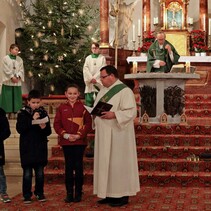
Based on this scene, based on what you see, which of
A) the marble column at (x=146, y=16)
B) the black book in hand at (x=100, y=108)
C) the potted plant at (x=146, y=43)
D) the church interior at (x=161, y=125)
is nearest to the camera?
the black book in hand at (x=100, y=108)

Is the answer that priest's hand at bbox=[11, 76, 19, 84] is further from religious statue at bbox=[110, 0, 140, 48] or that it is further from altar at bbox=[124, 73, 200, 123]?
religious statue at bbox=[110, 0, 140, 48]

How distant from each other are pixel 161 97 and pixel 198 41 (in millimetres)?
5623

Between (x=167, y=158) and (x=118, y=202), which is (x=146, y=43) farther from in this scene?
(x=118, y=202)

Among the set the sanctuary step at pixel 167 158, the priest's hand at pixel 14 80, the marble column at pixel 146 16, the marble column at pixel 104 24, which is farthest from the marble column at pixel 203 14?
the sanctuary step at pixel 167 158

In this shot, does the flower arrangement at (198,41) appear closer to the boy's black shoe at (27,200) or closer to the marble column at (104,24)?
the marble column at (104,24)

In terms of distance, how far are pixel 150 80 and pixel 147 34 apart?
5.95 m

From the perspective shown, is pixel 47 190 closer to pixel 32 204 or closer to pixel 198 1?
pixel 32 204

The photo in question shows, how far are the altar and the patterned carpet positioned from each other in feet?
8.68

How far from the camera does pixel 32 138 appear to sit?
6.49m

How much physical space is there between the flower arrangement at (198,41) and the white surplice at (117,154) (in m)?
9.11

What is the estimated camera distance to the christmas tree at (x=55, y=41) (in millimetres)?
15242

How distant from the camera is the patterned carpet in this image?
629cm

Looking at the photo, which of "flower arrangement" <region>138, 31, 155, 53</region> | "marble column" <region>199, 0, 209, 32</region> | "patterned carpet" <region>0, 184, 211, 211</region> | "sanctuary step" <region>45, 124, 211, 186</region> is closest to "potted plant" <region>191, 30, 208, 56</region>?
"marble column" <region>199, 0, 209, 32</region>

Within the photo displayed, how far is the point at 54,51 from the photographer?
15297mm
